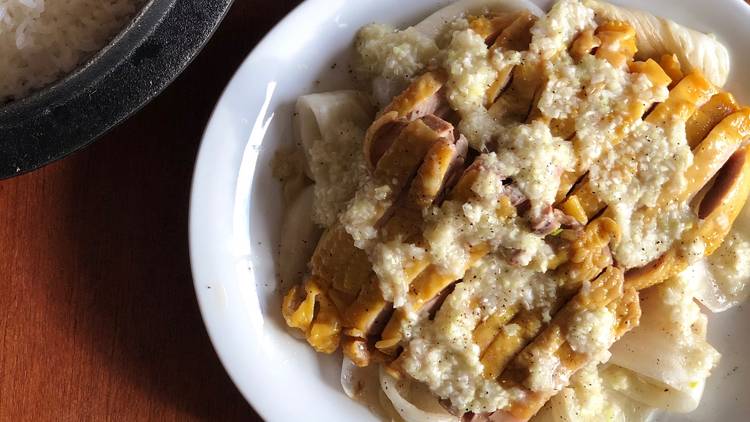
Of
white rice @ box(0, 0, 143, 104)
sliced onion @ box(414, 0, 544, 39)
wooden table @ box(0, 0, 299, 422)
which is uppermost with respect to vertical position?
sliced onion @ box(414, 0, 544, 39)

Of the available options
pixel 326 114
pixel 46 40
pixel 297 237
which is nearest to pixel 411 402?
pixel 297 237

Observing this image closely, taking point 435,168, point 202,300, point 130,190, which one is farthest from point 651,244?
point 130,190

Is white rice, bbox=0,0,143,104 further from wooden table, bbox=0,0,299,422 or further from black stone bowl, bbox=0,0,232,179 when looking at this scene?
wooden table, bbox=0,0,299,422

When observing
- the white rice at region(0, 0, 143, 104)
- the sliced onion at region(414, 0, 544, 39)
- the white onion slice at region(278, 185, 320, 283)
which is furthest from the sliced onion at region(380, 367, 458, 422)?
the white rice at region(0, 0, 143, 104)

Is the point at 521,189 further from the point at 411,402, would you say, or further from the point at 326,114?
the point at 411,402

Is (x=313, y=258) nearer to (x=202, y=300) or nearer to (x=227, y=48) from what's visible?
(x=202, y=300)

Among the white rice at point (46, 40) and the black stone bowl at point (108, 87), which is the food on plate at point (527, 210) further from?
the white rice at point (46, 40)

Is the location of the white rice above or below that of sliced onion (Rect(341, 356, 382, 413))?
above
